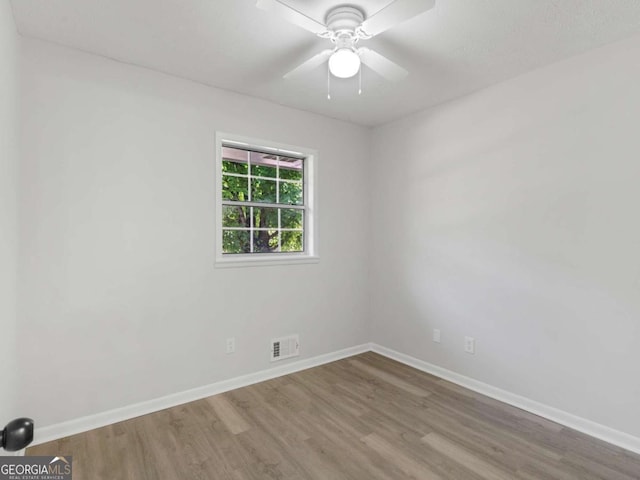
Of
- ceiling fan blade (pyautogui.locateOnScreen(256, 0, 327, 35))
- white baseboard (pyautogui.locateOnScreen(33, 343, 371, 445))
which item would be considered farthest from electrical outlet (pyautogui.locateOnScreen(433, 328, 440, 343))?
ceiling fan blade (pyautogui.locateOnScreen(256, 0, 327, 35))

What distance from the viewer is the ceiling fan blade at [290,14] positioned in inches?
59.6

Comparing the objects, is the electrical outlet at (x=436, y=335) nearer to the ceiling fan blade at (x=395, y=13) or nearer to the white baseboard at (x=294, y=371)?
the white baseboard at (x=294, y=371)

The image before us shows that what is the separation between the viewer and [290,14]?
161 cm

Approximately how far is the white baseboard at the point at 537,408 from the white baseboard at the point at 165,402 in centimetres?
92

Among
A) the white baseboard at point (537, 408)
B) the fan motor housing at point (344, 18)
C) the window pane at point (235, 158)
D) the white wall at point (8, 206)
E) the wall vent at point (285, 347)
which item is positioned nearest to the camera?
the white wall at point (8, 206)

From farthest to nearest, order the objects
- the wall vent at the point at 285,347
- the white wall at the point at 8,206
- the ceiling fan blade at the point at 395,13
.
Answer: the wall vent at the point at 285,347
the white wall at the point at 8,206
the ceiling fan blade at the point at 395,13

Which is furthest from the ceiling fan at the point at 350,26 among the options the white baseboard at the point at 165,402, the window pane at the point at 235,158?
the white baseboard at the point at 165,402

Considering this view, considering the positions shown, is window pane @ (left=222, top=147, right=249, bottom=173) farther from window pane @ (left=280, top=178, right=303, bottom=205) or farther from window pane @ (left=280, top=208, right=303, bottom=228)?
window pane @ (left=280, top=208, right=303, bottom=228)

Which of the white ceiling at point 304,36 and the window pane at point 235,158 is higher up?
the white ceiling at point 304,36

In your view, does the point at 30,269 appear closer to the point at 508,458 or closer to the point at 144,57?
the point at 144,57

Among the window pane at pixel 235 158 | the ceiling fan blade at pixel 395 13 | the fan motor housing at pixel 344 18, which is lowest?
the window pane at pixel 235 158

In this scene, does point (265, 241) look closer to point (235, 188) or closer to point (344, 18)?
point (235, 188)

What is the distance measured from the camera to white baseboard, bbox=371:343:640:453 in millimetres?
2166

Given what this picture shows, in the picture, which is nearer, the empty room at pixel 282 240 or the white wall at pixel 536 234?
the empty room at pixel 282 240
